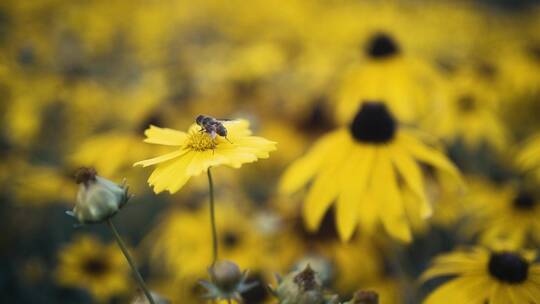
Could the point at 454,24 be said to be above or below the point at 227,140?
above

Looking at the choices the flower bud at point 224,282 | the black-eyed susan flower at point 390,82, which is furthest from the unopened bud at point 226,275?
the black-eyed susan flower at point 390,82

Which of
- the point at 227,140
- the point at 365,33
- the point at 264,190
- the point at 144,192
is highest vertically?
the point at 365,33

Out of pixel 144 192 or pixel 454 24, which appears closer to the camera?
pixel 144 192

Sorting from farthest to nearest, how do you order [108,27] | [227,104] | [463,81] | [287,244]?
1. [108,27]
2. [227,104]
3. [463,81]
4. [287,244]

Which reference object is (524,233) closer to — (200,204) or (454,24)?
(200,204)

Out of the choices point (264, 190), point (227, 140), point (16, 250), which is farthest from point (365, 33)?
point (227, 140)

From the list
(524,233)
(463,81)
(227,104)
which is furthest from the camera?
(227,104)

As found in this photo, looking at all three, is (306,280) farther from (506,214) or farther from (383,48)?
(383,48)

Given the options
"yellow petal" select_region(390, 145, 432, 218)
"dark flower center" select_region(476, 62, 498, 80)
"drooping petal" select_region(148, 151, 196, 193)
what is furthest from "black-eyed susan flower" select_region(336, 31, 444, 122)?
"drooping petal" select_region(148, 151, 196, 193)
